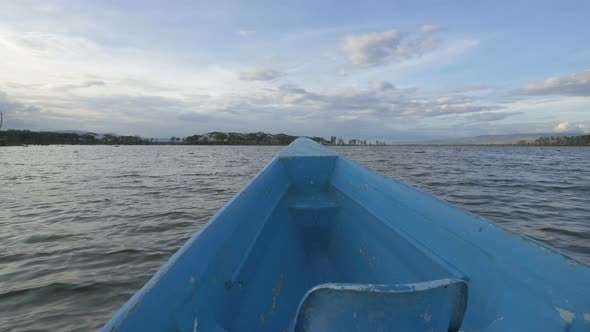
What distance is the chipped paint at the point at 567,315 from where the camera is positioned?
1.05 metres

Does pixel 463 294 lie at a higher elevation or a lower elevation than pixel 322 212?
higher

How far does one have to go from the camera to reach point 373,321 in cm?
95

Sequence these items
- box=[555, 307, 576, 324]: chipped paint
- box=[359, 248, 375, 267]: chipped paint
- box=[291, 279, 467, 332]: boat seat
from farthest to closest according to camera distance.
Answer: box=[359, 248, 375, 267]: chipped paint → box=[555, 307, 576, 324]: chipped paint → box=[291, 279, 467, 332]: boat seat

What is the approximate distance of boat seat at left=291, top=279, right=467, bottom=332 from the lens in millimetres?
909

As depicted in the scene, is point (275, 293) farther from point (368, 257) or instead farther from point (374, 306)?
point (374, 306)

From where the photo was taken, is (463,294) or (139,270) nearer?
(463,294)

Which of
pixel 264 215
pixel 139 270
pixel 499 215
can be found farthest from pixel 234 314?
pixel 499 215

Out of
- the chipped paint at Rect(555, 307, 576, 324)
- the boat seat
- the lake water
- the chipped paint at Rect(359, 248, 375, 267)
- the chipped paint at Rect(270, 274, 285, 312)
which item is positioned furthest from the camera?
the lake water

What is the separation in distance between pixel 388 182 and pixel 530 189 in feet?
37.1

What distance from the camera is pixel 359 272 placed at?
2.71 m

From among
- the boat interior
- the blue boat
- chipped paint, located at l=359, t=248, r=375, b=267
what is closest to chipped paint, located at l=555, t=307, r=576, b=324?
the blue boat

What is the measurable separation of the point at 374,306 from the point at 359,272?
1.90 m

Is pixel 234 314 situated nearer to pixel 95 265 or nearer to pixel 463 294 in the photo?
pixel 463 294

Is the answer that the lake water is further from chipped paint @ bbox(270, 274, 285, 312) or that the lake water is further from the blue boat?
chipped paint @ bbox(270, 274, 285, 312)
